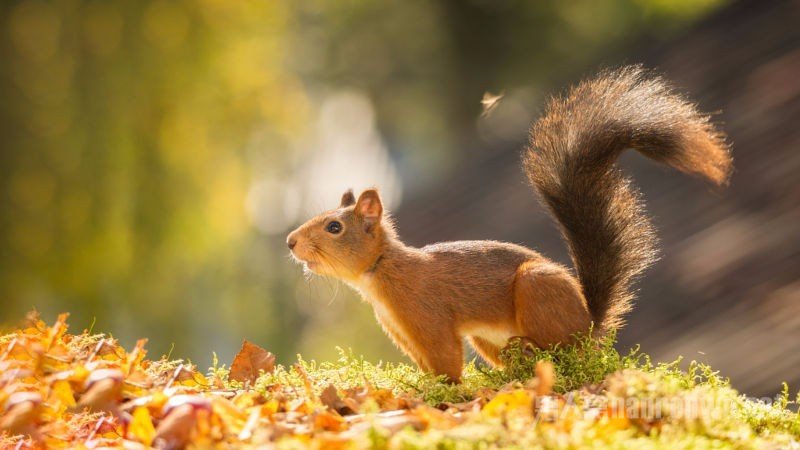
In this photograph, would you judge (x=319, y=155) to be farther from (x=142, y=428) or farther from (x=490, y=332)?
(x=142, y=428)

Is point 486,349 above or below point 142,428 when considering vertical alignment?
above

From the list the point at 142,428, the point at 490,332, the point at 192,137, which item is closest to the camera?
the point at 142,428

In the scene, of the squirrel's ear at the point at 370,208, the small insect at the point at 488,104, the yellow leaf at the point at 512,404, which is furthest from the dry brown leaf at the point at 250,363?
the small insect at the point at 488,104

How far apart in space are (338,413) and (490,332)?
577 mm

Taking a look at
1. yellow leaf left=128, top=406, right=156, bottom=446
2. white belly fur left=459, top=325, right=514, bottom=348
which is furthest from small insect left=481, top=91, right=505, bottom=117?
yellow leaf left=128, top=406, right=156, bottom=446

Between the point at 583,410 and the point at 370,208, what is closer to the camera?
the point at 583,410

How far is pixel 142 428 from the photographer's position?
3.10 ft

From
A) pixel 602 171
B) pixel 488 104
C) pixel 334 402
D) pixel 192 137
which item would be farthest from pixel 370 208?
pixel 192 137

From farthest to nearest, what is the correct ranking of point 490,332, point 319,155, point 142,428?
point 319,155
point 490,332
point 142,428

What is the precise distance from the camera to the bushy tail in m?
1.49

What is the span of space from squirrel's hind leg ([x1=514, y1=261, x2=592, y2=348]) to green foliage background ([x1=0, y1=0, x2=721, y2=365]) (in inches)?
69.5

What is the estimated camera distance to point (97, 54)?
4.67 metres

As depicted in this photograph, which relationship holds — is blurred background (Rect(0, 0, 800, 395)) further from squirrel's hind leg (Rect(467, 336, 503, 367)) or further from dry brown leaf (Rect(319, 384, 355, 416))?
dry brown leaf (Rect(319, 384, 355, 416))

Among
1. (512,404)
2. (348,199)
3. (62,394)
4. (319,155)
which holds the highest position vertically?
(319,155)
